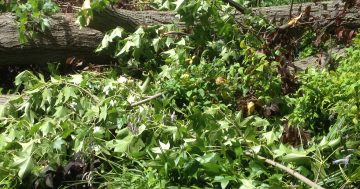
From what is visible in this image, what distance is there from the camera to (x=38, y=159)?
353 centimetres

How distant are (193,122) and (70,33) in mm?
2240

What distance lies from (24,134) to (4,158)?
34 cm

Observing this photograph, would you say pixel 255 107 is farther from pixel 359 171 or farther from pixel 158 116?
pixel 359 171

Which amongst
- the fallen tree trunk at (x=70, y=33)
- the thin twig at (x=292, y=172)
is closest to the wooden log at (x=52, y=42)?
the fallen tree trunk at (x=70, y=33)

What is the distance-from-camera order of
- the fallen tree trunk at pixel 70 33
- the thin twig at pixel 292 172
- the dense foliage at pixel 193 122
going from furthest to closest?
1. the fallen tree trunk at pixel 70 33
2. the dense foliage at pixel 193 122
3. the thin twig at pixel 292 172

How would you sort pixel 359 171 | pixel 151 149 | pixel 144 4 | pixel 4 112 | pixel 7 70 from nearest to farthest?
pixel 359 171
pixel 151 149
pixel 4 112
pixel 7 70
pixel 144 4

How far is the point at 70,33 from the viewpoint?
16.7 ft

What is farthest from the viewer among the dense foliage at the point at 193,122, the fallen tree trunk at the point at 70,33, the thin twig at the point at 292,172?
the fallen tree trunk at the point at 70,33

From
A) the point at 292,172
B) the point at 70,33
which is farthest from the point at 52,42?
the point at 292,172

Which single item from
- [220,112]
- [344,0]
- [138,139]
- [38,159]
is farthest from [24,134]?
[344,0]

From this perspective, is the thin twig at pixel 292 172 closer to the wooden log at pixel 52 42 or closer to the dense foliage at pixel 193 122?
the dense foliage at pixel 193 122

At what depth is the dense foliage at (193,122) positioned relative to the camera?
2.92 meters

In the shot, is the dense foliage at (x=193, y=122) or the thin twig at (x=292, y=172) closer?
the thin twig at (x=292, y=172)

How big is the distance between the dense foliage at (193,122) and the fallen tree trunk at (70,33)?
378mm
